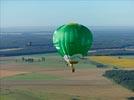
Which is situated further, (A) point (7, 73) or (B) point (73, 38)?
(A) point (7, 73)

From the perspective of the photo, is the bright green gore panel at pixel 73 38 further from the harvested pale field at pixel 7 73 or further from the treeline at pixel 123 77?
the harvested pale field at pixel 7 73

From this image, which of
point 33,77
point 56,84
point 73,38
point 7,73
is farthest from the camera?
point 7,73

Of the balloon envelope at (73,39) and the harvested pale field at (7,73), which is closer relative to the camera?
the balloon envelope at (73,39)

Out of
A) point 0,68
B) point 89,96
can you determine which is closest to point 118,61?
point 0,68

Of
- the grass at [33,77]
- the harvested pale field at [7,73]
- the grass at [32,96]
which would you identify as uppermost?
the grass at [32,96]

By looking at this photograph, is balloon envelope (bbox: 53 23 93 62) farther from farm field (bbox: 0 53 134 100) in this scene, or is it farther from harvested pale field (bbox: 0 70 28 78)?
harvested pale field (bbox: 0 70 28 78)

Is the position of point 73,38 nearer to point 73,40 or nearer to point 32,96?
Result: point 73,40

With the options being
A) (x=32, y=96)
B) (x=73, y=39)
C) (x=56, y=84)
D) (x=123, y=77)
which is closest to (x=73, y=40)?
(x=73, y=39)

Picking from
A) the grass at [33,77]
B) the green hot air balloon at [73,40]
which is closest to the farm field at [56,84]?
the grass at [33,77]
